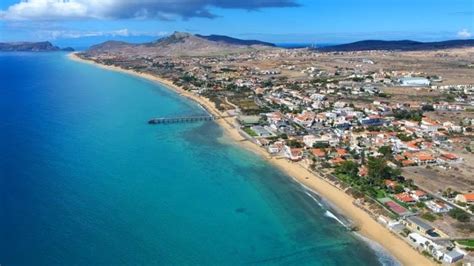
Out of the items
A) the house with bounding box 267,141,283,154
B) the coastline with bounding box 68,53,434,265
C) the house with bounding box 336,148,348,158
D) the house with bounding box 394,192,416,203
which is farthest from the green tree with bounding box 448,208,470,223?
the house with bounding box 267,141,283,154

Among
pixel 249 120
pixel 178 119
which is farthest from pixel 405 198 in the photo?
pixel 178 119

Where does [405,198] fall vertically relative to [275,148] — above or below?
below

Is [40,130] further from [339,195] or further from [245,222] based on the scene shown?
[339,195]

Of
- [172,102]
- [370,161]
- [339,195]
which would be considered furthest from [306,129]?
[172,102]

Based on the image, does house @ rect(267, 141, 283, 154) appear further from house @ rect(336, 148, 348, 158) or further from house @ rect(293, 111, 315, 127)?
house @ rect(293, 111, 315, 127)

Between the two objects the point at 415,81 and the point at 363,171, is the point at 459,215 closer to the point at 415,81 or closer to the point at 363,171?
the point at 363,171

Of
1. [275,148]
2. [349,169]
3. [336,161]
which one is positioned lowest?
[336,161]

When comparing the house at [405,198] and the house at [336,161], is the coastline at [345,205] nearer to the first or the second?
the house at [336,161]
